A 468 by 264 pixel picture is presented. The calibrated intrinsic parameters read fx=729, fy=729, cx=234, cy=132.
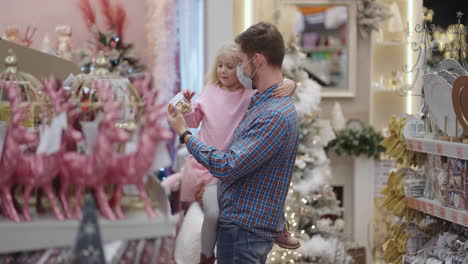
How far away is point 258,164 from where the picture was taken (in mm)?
2766

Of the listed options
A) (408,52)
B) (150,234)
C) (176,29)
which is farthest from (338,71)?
(150,234)

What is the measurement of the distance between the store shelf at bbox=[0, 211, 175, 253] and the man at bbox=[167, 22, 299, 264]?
94 centimetres

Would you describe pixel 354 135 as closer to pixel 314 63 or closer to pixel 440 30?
pixel 314 63

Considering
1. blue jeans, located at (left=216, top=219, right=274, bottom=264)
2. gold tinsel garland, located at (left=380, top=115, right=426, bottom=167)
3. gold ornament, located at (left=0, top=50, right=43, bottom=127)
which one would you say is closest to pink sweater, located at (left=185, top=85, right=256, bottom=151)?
blue jeans, located at (left=216, top=219, right=274, bottom=264)

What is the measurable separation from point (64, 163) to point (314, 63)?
6.32 meters

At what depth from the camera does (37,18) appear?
7141 millimetres

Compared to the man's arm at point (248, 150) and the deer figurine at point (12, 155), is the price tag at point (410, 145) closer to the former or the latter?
the man's arm at point (248, 150)

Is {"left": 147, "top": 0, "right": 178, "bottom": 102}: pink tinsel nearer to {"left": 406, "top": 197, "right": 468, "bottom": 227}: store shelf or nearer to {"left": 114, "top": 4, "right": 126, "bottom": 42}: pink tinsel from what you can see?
{"left": 114, "top": 4, "right": 126, "bottom": 42}: pink tinsel

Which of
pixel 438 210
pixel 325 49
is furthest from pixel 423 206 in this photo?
pixel 325 49

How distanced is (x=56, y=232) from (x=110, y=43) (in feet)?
15.6

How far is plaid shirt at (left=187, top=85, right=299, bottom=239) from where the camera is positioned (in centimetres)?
275

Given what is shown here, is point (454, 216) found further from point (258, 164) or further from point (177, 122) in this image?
point (177, 122)

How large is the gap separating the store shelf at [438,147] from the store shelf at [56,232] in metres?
1.96

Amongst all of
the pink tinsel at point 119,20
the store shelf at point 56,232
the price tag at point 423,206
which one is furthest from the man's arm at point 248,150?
the pink tinsel at point 119,20
